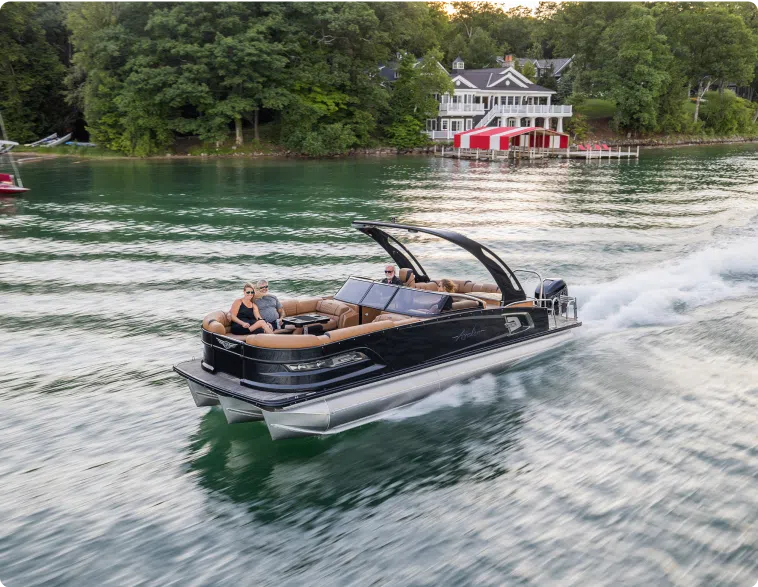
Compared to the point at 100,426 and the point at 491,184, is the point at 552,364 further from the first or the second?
the point at 491,184

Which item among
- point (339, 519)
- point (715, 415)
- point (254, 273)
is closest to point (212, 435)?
point (339, 519)

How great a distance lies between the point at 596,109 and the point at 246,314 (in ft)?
326

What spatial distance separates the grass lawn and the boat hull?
88353 millimetres

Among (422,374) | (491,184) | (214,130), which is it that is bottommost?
(422,374)

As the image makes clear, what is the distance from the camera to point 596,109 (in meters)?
102

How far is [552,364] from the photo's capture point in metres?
A: 14.5

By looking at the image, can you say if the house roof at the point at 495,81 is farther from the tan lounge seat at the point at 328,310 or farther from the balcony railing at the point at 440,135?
the tan lounge seat at the point at 328,310

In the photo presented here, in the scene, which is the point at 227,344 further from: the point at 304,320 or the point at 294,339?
the point at 304,320

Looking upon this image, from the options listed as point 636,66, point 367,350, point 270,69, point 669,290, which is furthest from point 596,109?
point 367,350

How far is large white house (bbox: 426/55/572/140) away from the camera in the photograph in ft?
274

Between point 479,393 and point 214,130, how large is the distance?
59.0 meters

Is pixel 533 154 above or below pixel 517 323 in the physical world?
above

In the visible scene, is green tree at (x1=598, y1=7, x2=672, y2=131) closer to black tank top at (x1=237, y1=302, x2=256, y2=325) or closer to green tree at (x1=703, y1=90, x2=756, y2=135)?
green tree at (x1=703, y1=90, x2=756, y2=135)

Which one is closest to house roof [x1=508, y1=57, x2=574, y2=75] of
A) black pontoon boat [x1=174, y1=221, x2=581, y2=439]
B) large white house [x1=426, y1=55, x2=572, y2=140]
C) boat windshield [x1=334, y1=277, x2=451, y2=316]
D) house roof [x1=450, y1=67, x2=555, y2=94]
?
large white house [x1=426, y1=55, x2=572, y2=140]
